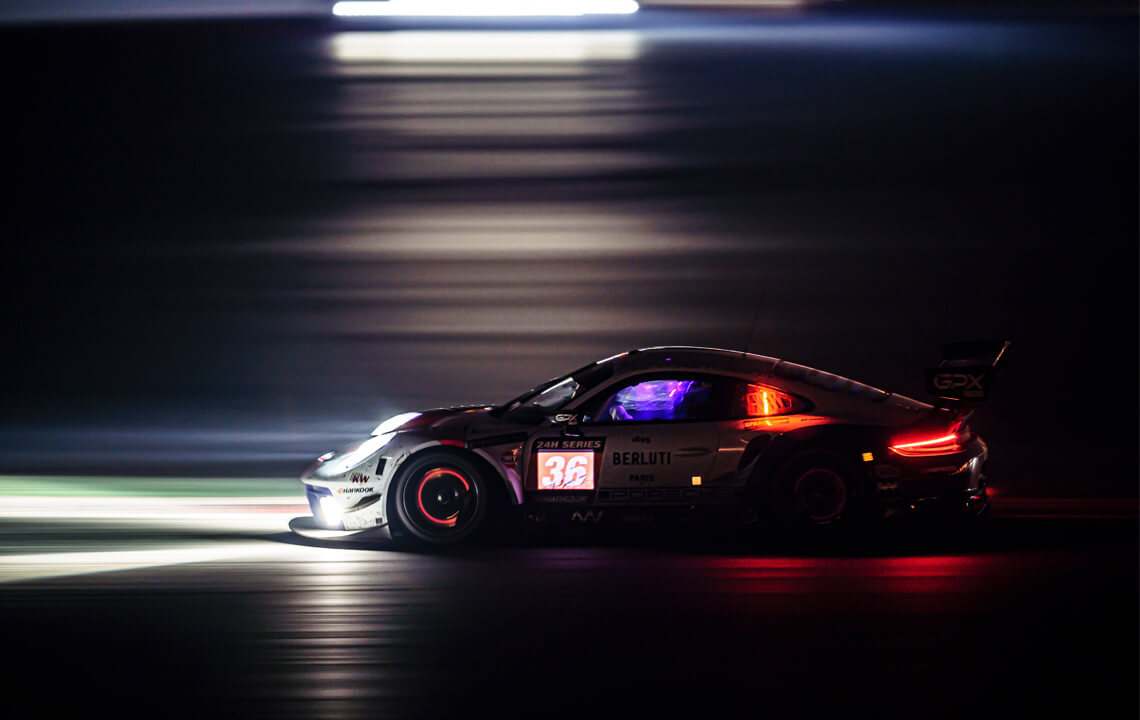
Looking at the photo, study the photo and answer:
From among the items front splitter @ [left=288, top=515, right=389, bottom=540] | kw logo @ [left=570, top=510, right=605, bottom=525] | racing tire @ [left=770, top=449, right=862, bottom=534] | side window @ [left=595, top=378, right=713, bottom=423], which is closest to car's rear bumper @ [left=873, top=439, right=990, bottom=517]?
racing tire @ [left=770, top=449, right=862, bottom=534]

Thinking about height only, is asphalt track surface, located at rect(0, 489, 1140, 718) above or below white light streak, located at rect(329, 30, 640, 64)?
below

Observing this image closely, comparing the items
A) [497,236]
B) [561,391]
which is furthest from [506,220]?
[561,391]

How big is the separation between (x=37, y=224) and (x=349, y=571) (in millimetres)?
8000

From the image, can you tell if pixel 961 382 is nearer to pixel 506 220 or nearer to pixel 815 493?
pixel 815 493

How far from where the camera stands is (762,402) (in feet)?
21.2

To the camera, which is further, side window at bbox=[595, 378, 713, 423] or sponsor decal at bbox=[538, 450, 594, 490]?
side window at bbox=[595, 378, 713, 423]

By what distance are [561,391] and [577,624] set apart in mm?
2338

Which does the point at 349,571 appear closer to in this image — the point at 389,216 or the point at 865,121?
the point at 389,216

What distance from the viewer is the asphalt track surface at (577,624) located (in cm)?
371

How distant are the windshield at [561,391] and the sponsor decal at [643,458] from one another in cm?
47

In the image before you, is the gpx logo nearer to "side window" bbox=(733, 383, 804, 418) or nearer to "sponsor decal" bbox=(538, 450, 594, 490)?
"side window" bbox=(733, 383, 804, 418)

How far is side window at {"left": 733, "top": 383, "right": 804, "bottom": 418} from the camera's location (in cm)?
644

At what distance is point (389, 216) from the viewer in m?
11.2

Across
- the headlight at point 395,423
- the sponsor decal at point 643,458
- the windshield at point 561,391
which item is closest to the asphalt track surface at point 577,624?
the sponsor decal at point 643,458
